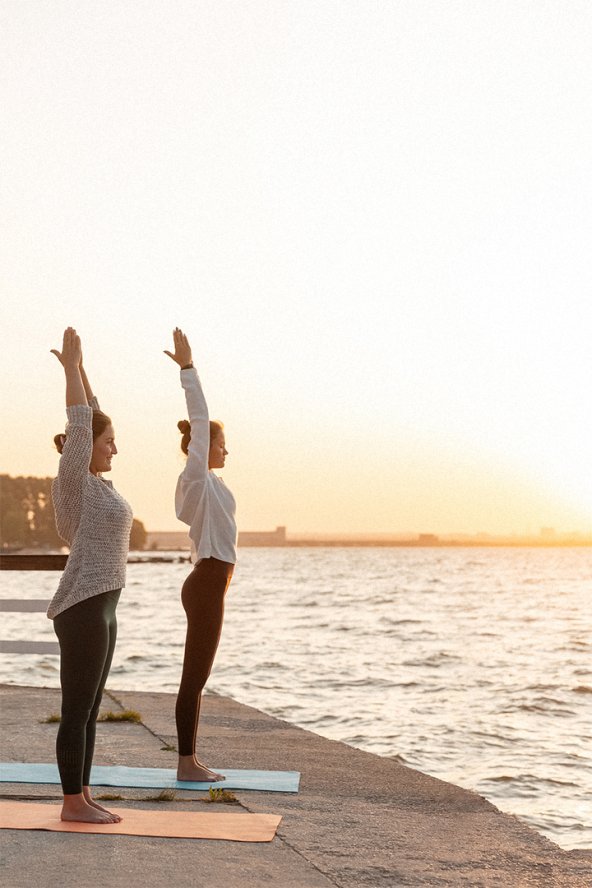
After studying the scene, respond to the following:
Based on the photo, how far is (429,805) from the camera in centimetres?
636

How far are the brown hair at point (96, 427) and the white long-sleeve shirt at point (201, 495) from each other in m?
0.93

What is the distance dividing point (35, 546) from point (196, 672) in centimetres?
12170

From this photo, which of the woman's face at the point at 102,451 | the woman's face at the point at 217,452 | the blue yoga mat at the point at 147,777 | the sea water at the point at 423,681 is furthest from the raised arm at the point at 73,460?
the sea water at the point at 423,681

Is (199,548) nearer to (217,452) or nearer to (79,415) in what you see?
(217,452)

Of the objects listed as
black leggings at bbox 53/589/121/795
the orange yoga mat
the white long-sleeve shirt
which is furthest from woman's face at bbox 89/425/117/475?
the orange yoga mat

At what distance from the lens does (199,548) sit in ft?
20.2

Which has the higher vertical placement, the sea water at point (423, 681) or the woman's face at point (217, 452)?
the woman's face at point (217, 452)

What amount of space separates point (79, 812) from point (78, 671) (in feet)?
2.20

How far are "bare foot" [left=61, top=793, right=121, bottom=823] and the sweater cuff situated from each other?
5.56 ft

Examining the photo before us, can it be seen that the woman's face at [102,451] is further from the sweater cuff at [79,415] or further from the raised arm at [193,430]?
the raised arm at [193,430]

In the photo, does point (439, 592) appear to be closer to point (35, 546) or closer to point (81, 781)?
point (81, 781)

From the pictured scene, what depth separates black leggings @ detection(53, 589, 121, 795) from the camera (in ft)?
16.3

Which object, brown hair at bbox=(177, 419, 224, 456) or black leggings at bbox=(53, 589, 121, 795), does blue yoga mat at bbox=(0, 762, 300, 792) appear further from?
brown hair at bbox=(177, 419, 224, 456)

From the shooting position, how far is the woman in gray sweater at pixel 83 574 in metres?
4.98
